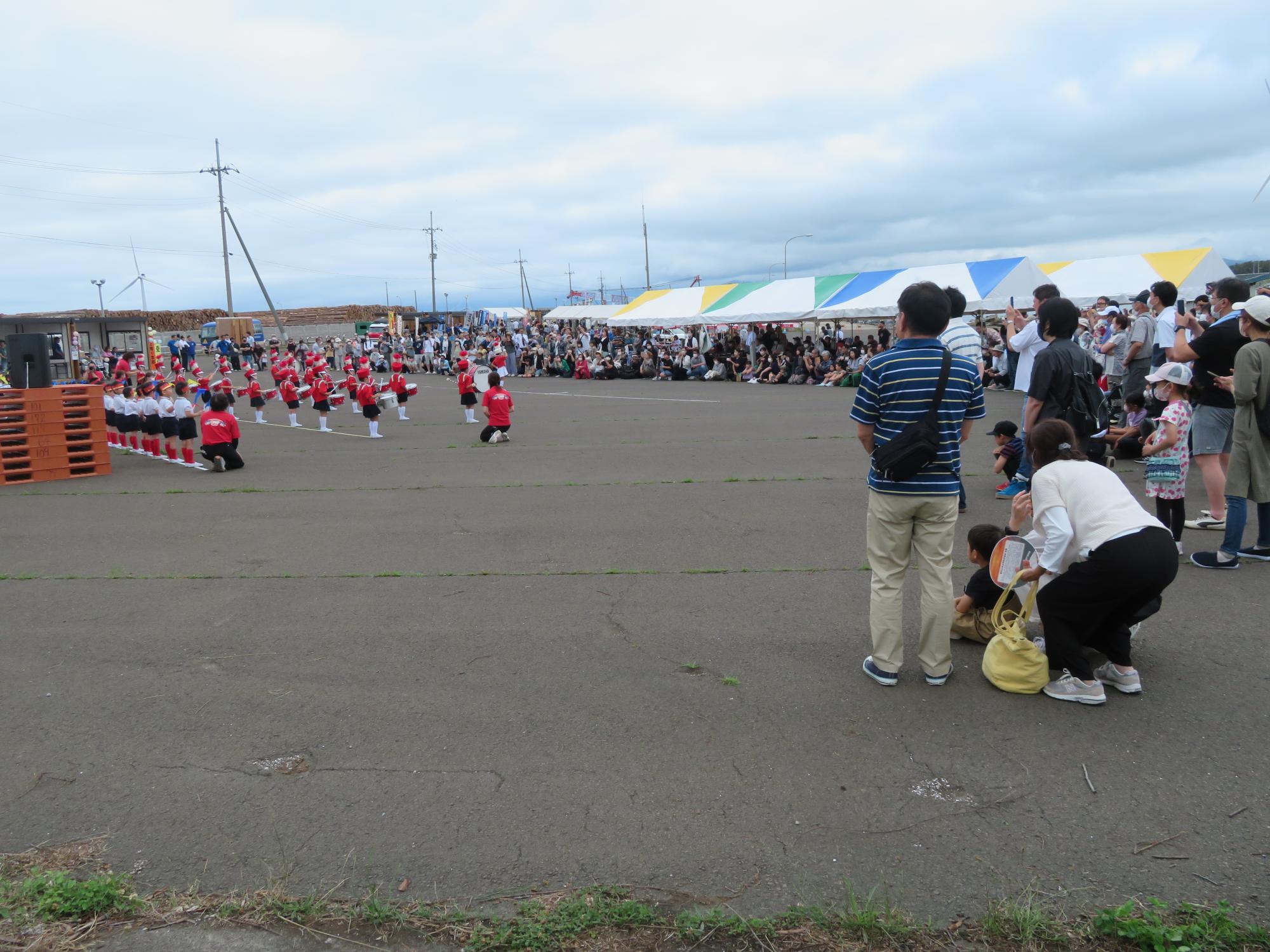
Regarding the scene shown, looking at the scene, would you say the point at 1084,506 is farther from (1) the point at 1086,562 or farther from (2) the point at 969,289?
(2) the point at 969,289

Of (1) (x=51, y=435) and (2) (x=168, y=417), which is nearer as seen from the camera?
(1) (x=51, y=435)

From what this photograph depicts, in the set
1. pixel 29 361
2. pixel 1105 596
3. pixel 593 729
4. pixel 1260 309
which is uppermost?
pixel 29 361

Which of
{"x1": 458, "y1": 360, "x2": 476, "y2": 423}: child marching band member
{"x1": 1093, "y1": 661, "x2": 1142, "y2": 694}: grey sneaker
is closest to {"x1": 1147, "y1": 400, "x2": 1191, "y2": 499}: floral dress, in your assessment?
{"x1": 1093, "y1": 661, "x2": 1142, "y2": 694}: grey sneaker

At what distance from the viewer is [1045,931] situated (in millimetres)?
2881

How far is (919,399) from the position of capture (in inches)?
174

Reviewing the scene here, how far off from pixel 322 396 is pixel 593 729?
16.3m

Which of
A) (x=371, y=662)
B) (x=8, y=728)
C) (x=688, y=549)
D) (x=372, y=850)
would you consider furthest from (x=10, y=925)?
(x=688, y=549)

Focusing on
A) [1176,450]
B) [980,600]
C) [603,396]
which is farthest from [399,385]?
[980,600]

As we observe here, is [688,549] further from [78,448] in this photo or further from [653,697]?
[78,448]

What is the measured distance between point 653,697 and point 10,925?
9.07 feet

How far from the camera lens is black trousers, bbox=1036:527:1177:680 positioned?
423cm

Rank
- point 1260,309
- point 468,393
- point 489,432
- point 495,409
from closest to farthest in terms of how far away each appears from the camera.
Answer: point 1260,309 < point 495,409 < point 489,432 < point 468,393

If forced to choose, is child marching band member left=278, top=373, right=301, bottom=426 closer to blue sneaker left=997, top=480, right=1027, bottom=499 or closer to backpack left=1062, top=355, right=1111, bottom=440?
blue sneaker left=997, top=480, right=1027, bottom=499

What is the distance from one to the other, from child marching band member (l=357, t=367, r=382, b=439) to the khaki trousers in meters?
14.2
